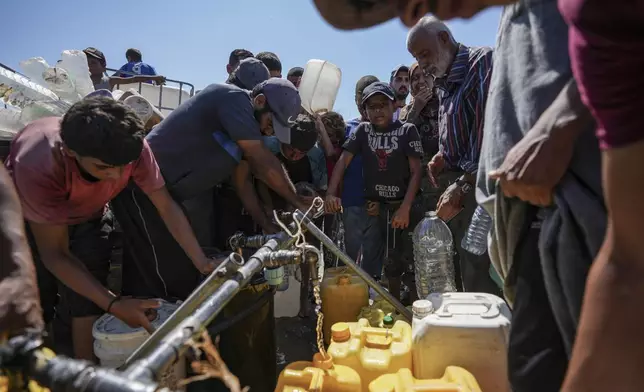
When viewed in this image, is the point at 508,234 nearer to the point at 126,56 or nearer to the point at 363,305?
the point at 363,305

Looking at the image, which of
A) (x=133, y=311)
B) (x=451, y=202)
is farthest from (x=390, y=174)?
(x=133, y=311)

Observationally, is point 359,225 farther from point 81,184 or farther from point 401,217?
point 81,184

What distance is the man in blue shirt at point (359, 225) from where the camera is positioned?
3789 millimetres

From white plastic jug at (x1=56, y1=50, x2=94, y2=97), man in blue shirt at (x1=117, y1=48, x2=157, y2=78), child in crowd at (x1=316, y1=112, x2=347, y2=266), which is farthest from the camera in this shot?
man in blue shirt at (x1=117, y1=48, x2=157, y2=78)

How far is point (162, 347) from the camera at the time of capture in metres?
0.73

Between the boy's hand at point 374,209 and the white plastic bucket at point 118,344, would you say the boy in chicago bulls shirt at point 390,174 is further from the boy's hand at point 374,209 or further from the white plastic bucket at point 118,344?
the white plastic bucket at point 118,344

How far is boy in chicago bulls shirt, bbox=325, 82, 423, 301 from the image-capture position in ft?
12.2

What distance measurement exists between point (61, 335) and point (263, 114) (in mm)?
1849

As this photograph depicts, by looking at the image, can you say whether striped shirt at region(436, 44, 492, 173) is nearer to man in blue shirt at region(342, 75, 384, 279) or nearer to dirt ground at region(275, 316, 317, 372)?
man in blue shirt at region(342, 75, 384, 279)

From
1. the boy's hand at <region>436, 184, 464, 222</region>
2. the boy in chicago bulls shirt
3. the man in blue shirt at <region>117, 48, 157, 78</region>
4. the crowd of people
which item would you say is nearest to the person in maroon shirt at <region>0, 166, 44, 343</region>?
the crowd of people

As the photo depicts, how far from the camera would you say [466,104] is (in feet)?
8.53

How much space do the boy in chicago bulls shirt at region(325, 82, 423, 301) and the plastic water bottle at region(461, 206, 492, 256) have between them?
127cm

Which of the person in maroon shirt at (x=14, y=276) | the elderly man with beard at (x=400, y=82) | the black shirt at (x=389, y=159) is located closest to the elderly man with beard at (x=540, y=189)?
the person in maroon shirt at (x=14, y=276)

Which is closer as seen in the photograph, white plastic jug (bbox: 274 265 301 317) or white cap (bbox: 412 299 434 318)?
white cap (bbox: 412 299 434 318)
